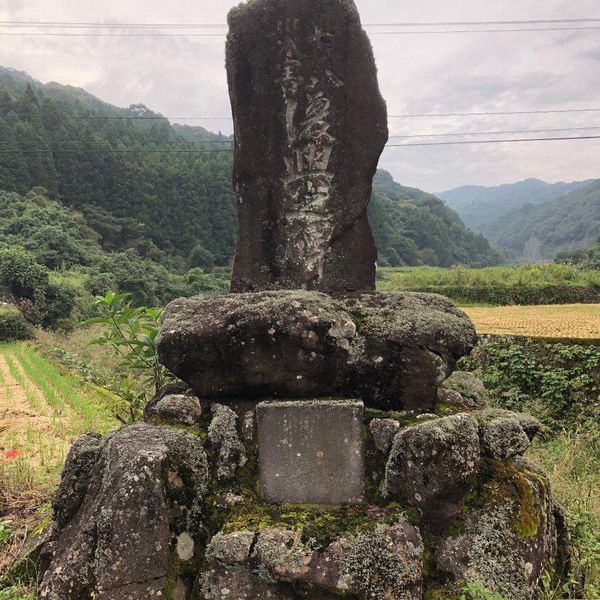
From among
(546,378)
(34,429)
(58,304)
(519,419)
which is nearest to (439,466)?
(519,419)

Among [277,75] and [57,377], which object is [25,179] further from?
[277,75]

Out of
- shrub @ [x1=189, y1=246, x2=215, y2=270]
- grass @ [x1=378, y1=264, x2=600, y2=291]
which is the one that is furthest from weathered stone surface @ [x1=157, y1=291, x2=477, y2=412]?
shrub @ [x1=189, y1=246, x2=215, y2=270]

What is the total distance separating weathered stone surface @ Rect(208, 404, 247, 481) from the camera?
2879 mm

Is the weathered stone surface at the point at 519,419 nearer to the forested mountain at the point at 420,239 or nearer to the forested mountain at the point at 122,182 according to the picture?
the forested mountain at the point at 122,182

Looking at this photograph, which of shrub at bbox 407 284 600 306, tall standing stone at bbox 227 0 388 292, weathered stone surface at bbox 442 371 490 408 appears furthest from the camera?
shrub at bbox 407 284 600 306

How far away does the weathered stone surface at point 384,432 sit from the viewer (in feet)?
9.36

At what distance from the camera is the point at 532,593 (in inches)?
99.1

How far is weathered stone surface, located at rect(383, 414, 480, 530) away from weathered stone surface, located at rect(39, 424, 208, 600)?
1078 millimetres

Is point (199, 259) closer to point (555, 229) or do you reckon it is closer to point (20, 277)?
point (20, 277)

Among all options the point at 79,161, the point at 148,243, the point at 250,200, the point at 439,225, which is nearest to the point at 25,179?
the point at 79,161

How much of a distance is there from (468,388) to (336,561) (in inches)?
65.3

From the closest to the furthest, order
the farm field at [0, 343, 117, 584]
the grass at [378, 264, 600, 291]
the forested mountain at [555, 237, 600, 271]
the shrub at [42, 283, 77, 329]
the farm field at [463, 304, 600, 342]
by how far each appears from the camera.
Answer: the farm field at [0, 343, 117, 584] < the farm field at [463, 304, 600, 342] < the shrub at [42, 283, 77, 329] < the grass at [378, 264, 600, 291] < the forested mountain at [555, 237, 600, 271]

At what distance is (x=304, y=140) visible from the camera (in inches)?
157

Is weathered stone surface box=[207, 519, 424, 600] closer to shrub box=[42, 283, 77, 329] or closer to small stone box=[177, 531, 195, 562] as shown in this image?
small stone box=[177, 531, 195, 562]
